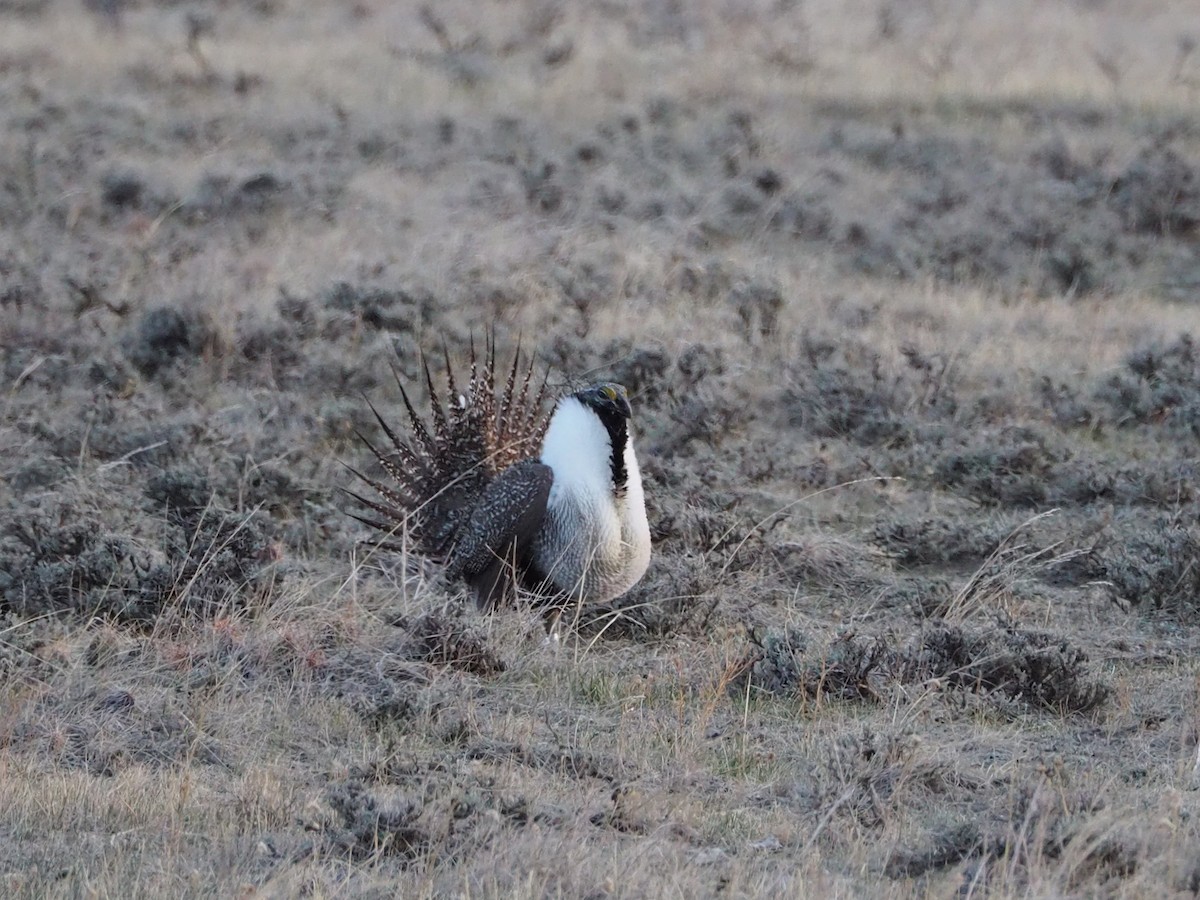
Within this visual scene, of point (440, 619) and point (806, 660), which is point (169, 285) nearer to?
point (440, 619)

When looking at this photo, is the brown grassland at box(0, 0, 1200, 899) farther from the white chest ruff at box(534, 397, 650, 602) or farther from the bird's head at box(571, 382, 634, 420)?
the bird's head at box(571, 382, 634, 420)

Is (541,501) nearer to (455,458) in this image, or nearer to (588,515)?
(588,515)

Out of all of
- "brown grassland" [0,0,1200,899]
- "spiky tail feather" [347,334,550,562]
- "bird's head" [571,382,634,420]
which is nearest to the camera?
"brown grassland" [0,0,1200,899]

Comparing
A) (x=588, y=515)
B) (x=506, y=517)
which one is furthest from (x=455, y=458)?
(x=588, y=515)

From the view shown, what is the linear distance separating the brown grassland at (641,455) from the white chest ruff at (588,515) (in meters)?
0.20

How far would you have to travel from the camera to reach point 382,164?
34.2 feet

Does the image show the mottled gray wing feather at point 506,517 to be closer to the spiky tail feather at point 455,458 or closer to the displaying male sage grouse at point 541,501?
the displaying male sage grouse at point 541,501

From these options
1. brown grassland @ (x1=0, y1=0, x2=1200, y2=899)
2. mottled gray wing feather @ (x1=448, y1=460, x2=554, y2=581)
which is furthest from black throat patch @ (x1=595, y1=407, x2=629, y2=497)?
brown grassland @ (x1=0, y1=0, x2=1200, y2=899)

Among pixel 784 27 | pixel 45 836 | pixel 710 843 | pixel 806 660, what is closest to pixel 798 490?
pixel 806 660

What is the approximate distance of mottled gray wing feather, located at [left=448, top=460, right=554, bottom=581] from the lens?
4.25m

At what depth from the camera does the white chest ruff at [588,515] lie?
4.19 metres

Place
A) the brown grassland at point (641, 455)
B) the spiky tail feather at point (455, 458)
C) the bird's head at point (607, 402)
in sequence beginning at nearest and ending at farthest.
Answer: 1. the brown grassland at point (641, 455)
2. the bird's head at point (607, 402)
3. the spiky tail feather at point (455, 458)

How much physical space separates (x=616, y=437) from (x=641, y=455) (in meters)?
1.89

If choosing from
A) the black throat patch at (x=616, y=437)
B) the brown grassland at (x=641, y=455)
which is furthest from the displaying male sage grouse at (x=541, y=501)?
the brown grassland at (x=641, y=455)
